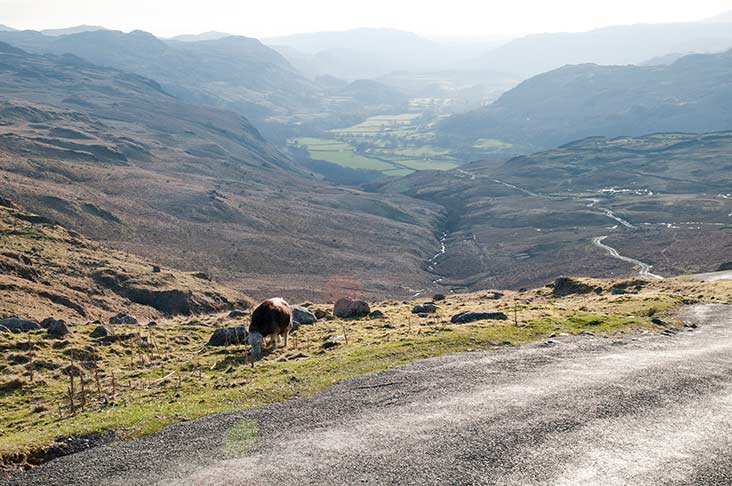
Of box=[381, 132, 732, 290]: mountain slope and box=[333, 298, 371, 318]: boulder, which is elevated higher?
box=[333, 298, 371, 318]: boulder

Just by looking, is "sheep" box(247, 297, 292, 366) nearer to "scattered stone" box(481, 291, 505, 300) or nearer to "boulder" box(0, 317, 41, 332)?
"boulder" box(0, 317, 41, 332)

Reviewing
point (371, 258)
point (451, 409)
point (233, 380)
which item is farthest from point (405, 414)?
point (371, 258)

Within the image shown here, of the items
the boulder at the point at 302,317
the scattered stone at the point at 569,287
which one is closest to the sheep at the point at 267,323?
the boulder at the point at 302,317

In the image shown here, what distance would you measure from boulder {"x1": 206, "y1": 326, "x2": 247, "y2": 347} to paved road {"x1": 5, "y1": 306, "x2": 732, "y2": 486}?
13.7 metres

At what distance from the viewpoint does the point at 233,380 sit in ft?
88.8

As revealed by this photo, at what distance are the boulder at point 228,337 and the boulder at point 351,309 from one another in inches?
437

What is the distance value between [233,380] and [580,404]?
14861 millimetres

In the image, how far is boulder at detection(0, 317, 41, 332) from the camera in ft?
129

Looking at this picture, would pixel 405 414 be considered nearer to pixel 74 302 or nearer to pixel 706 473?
pixel 706 473

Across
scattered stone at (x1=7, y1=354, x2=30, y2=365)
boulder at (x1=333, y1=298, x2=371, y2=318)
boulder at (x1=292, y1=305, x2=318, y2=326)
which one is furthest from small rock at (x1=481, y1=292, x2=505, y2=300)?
scattered stone at (x1=7, y1=354, x2=30, y2=365)

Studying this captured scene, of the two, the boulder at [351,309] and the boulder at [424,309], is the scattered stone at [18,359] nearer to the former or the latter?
the boulder at [351,309]

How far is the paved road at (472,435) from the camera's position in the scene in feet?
57.3

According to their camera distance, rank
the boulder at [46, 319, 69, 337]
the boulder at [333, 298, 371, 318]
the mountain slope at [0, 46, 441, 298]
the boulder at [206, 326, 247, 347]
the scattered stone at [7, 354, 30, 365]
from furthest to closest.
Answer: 1. the mountain slope at [0, 46, 441, 298]
2. the boulder at [333, 298, 371, 318]
3. the boulder at [46, 319, 69, 337]
4. the boulder at [206, 326, 247, 347]
5. the scattered stone at [7, 354, 30, 365]

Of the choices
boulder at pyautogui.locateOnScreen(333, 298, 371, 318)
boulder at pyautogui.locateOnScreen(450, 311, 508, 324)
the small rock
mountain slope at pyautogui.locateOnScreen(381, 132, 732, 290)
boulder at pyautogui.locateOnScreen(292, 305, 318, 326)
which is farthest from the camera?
mountain slope at pyautogui.locateOnScreen(381, 132, 732, 290)
